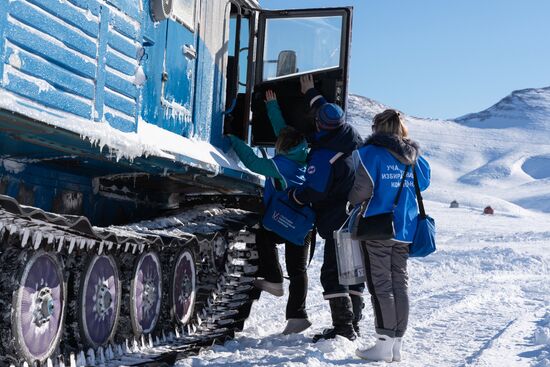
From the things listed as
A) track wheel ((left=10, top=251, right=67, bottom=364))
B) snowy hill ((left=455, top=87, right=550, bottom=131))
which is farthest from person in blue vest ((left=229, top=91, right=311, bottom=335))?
snowy hill ((left=455, top=87, right=550, bottom=131))

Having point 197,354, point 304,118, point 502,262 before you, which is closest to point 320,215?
point 304,118

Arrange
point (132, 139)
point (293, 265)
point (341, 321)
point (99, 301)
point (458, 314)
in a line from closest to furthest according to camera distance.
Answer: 1. point (132, 139)
2. point (99, 301)
3. point (341, 321)
4. point (293, 265)
5. point (458, 314)

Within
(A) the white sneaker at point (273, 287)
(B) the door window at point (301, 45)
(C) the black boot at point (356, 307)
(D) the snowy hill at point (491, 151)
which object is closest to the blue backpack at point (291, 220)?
(C) the black boot at point (356, 307)

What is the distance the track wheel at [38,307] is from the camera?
3.91 metres

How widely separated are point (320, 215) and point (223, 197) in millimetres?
1591

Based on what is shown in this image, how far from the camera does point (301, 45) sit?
7211mm

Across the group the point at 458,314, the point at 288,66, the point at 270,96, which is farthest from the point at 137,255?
the point at 458,314

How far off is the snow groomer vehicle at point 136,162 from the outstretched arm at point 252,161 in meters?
0.12

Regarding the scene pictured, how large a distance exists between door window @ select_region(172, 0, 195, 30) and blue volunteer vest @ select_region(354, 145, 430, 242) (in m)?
1.89

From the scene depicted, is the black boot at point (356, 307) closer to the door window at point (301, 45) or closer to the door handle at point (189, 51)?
the door window at point (301, 45)

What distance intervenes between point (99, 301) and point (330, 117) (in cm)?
Result: 211

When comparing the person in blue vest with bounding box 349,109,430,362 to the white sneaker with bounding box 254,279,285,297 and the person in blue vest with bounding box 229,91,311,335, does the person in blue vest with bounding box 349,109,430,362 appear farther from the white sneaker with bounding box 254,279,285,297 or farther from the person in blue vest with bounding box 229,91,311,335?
the white sneaker with bounding box 254,279,285,297

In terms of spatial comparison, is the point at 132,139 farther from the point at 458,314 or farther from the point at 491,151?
the point at 491,151

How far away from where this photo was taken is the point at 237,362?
5094 mm
